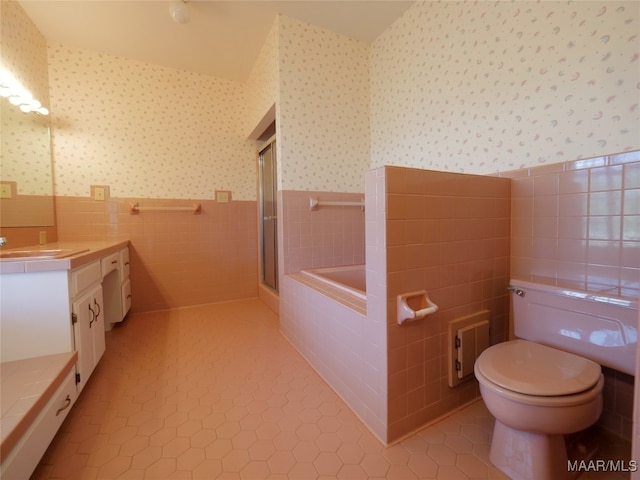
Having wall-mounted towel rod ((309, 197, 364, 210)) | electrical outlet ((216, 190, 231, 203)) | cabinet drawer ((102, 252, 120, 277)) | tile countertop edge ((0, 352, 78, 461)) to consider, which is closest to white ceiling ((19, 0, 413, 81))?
electrical outlet ((216, 190, 231, 203))

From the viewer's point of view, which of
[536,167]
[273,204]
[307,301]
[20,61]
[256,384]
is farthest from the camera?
[273,204]

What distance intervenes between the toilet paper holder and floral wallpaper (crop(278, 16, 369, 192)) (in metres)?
1.42

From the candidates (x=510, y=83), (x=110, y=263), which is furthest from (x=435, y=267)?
(x=110, y=263)

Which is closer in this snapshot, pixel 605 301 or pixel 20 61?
pixel 605 301

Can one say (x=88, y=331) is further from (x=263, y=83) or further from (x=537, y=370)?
(x=263, y=83)

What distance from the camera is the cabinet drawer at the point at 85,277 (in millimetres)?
1287

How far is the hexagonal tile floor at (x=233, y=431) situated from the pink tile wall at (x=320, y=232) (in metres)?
0.80

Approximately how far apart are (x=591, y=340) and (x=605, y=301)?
0.55 feet

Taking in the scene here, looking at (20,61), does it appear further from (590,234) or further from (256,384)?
(590,234)

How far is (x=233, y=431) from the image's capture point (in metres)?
1.23

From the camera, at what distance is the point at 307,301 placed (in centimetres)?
184

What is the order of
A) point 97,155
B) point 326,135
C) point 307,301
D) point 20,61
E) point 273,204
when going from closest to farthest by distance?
1. point 307,301
2. point 20,61
3. point 326,135
4. point 97,155
5. point 273,204

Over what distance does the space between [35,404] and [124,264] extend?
1.78m

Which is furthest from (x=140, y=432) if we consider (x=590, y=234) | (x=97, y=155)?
(x=97, y=155)
